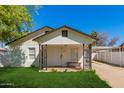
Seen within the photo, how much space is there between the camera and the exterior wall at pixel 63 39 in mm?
23609

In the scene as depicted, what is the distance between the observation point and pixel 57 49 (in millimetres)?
27453

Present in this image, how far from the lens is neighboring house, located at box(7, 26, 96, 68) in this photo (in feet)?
78.2

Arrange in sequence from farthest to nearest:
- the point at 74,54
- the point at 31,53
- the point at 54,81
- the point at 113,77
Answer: the point at 31,53 < the point at 74,54 < the point at 113,77 < the point at 54,81

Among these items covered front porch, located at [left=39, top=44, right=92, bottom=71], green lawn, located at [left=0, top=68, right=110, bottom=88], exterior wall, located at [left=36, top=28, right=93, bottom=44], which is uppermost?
exterior wall, located at [left=36, top=28, right=93, bottom=44]

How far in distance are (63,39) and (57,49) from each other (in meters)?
3.86

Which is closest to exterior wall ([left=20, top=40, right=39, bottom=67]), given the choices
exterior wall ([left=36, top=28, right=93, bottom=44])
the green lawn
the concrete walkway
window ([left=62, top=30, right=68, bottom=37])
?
exterior wall ([left=36, top=28, right=93, bottom=44])

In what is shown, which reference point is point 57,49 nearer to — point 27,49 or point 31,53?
point 31,53

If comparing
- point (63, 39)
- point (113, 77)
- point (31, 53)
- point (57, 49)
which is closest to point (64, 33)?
point (63, 39)

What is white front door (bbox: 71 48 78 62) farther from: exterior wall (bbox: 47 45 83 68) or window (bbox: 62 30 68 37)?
window (bbox: 62 30 68 37)

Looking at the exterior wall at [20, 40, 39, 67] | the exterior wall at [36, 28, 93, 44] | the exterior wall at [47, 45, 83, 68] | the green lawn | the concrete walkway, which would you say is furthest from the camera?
the exterior wall at [20, 40, 39, 67]

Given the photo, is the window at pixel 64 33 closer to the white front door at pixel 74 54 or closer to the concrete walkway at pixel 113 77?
the white front door at pixel 74 54

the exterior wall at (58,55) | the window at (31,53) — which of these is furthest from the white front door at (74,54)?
the window at (31,53)
